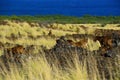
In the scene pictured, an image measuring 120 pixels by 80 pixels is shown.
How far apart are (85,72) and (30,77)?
3.20 feet

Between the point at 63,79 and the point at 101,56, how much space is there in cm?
181

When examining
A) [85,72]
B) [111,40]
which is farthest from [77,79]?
[111,40]

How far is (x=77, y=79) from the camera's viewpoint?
994 cm

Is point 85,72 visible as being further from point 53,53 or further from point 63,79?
point 53,53

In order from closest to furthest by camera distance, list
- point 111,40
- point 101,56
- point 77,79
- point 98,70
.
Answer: point 77,79 < point 98,70 < point 101,56 < point 111,40

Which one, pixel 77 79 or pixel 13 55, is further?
pixel 13 55

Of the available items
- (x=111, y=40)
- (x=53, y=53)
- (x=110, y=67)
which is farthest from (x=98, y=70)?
(x=111, y=40)

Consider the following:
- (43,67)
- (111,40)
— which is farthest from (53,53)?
(111,40)

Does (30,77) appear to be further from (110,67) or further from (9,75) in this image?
(110,67)

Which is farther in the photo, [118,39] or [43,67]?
[118,39]

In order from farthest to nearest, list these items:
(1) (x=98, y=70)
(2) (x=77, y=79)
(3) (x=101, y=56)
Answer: (3) (x=101, y=56), (1) (x=98, y=70), (2) (x=77, y=79)

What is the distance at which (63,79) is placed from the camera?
10047mm

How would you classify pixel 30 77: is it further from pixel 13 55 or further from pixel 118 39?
pixel 118 39

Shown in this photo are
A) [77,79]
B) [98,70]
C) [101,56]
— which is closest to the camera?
[77,79]
